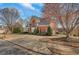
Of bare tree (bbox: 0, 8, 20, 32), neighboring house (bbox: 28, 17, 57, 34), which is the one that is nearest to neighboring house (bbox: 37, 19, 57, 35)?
neighboring house (bbox: 28, 17, 57, 34)

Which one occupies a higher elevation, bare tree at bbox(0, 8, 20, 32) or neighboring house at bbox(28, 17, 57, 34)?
bare tree at bbox(0, 8, 20, 32)

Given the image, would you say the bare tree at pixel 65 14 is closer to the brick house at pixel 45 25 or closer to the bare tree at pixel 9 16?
the brick house at pixel 45 25

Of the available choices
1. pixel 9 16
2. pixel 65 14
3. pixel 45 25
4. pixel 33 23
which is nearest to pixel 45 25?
pixel 45 25

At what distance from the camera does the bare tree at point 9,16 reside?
1655 millimetres

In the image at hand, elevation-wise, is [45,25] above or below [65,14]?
below

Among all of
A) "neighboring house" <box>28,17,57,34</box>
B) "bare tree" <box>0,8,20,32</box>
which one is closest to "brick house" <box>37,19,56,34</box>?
"neighboring house" <box>28,17,57,34</box>

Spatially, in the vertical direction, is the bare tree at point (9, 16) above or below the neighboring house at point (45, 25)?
above

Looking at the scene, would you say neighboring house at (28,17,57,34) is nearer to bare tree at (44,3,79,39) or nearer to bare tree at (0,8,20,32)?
bare tree at (44,3,79,39)

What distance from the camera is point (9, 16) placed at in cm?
167

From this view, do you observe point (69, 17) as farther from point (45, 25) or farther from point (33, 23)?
point (33, 23)

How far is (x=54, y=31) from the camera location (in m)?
1.66

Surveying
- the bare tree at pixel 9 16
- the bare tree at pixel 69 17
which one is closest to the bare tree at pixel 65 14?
the bare tree at pixel 69 17

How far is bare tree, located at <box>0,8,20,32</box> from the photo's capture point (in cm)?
166
